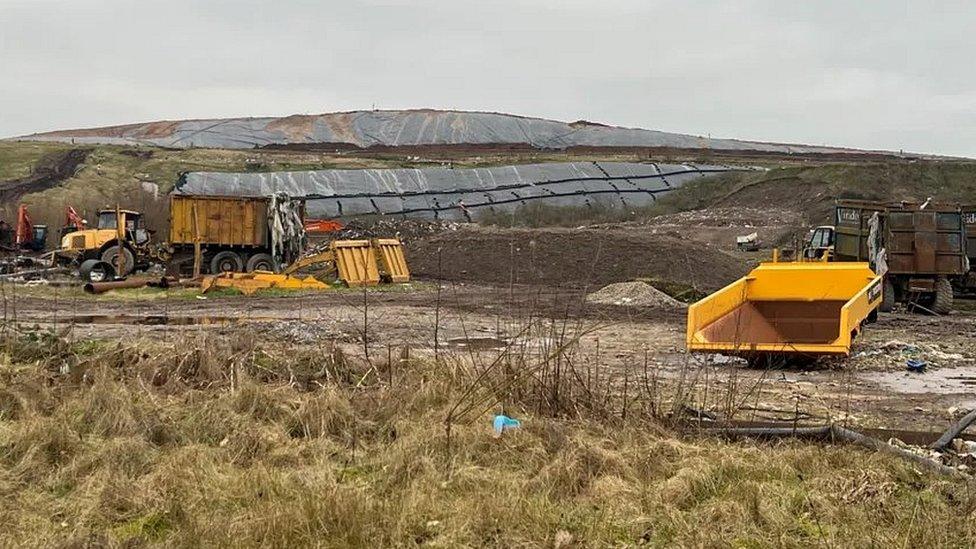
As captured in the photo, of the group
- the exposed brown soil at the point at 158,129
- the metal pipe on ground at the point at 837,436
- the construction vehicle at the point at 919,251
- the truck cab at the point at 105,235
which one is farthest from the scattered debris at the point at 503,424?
the exposed brown soil at the point at 158,129

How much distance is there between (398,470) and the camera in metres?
5.14

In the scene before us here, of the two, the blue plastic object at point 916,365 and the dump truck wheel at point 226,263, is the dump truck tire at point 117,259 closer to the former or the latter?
the dump truck wheel at point 226,263

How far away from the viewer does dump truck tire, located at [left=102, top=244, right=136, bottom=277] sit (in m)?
23.2

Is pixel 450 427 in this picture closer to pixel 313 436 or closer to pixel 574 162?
pixel 313 436

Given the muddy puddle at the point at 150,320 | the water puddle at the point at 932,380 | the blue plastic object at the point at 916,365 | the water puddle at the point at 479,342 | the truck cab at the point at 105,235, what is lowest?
the muddy puddle at the point at 150,320

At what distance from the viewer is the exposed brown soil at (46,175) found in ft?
143

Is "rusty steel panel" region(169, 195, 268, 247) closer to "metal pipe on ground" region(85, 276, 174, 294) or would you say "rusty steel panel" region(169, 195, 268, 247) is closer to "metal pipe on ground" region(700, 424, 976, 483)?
"metal pipe on ground" region(85, 276, 174, 294)

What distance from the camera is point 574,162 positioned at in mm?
51281

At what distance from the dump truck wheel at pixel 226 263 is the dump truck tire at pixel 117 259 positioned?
6.69ft

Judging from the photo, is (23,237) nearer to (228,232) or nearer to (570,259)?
(228,232)

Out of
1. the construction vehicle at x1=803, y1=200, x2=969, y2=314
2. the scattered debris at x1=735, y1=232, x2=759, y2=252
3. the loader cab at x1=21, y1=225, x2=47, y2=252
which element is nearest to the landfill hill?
the scattered debris at x1=735, y1=232, x2=759, y2=252

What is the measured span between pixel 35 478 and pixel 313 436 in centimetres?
163

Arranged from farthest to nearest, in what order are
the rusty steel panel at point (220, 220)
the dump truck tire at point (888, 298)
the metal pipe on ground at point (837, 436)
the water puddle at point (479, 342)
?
the rusty steel panel at point (220, 220), the dump truck tire at point (888, 298), the water puddle at point (479, 342), the metal pipe on ground at point (837, 436)

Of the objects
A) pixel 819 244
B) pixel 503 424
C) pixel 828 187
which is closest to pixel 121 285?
pixel 819 244
